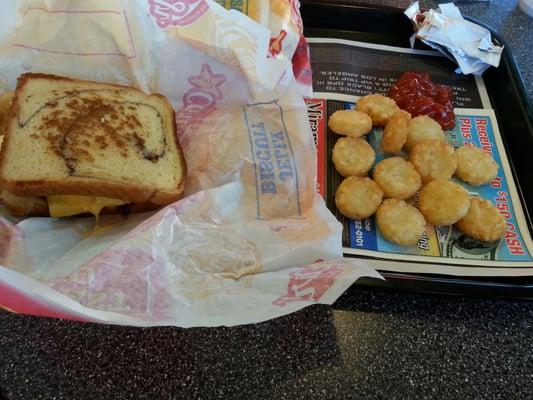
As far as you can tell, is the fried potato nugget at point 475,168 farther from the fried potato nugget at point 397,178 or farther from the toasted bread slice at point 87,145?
the toasted bread slice at point 87,145

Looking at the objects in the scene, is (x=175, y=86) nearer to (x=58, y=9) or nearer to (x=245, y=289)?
(x=58, y=9)

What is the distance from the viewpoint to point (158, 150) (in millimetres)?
870

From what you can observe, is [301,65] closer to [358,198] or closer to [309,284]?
[358,198]

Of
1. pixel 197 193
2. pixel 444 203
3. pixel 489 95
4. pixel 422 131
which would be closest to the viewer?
pixel 197 193

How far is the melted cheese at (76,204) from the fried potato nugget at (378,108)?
57 cm

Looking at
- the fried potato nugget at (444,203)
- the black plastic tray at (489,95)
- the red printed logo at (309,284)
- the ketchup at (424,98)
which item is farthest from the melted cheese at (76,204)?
the ketchup at (424,98)

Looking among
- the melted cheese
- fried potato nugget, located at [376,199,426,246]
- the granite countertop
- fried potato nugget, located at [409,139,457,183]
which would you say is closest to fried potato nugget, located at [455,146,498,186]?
fried potato nugget, located at [409,139,457,183]

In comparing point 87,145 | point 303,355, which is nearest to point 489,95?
point 303,355

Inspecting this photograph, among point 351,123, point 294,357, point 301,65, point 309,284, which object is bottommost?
point 294,357

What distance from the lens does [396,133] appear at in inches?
38.1

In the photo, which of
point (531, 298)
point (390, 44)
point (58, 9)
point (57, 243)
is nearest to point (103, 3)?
point (58, 9)

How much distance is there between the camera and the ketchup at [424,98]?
107 centimetres

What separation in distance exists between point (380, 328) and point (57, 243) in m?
0.54

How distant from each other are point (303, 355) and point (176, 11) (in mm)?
Answer: 673
